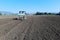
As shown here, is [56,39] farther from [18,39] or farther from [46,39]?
[18,39]

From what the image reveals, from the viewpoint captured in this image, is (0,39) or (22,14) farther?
(22,14)

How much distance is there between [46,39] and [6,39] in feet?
8.99

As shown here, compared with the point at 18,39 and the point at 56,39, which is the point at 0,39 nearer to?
the point at 18,39

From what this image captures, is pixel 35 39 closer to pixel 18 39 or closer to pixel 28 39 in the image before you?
pixel 28 39

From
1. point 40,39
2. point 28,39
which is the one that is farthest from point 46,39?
point 28,39

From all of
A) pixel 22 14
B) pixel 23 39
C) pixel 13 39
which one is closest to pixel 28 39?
pixel 23 39

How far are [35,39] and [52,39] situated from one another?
1.17 metres

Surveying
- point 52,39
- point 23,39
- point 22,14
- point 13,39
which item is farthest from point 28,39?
point 22,14

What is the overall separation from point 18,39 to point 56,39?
2.63 meters

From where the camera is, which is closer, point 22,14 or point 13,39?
point 13,39

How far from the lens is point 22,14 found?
Answer: 157ft

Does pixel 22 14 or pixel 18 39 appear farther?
pixel 22 14

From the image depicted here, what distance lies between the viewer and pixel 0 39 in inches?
392

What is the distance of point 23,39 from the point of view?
1002cm
